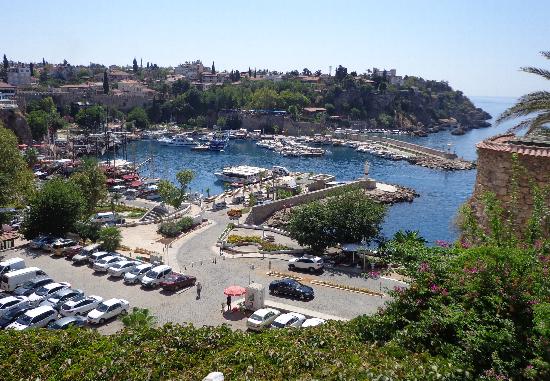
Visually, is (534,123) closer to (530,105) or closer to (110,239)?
(530,105)

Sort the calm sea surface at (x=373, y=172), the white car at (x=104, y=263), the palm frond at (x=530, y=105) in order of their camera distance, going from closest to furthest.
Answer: the palm frond at (x=530, y=105)
the white car at (x=104, y=263)
the calm sea surface at (x=373, y=172)

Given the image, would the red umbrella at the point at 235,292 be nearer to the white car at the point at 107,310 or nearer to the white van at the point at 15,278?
the white car at the point at 107,310

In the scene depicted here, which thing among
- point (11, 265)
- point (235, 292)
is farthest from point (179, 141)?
point (235, 292)

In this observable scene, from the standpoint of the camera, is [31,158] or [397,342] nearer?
[397,342]

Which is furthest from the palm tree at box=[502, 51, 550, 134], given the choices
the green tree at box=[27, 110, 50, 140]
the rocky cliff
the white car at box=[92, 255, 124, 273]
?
the green tree at box=[27, 110, 50, 140]

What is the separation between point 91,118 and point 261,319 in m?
86.7

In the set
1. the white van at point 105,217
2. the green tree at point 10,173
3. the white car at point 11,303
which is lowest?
the white van at point 105,217

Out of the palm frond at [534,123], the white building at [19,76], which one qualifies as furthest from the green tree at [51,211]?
the white building at [19,76]

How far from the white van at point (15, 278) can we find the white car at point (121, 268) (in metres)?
3.02

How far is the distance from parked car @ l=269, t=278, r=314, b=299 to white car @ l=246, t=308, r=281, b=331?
249 cm

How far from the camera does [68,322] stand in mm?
16141

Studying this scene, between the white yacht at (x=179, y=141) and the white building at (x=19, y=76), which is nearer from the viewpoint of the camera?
the white yacht at (x=179, y=141)

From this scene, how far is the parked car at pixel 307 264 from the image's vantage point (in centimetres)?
2320

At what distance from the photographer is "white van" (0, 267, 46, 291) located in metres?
19.9
